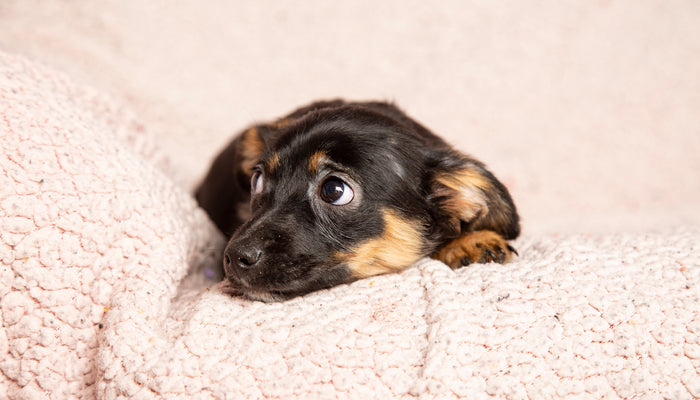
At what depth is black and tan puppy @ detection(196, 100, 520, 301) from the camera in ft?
7.37

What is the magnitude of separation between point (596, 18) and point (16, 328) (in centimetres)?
497

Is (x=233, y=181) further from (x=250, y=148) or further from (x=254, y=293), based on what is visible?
(x=254, y=293)

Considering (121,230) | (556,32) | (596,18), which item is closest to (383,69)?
(556,32)

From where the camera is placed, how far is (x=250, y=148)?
322cm

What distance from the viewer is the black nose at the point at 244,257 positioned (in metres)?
2.17

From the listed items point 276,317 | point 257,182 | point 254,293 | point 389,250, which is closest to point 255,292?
point 254,293

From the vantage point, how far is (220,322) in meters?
1.94

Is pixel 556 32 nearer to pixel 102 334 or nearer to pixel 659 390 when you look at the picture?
pixel 659 390

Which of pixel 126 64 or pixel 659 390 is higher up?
pixel 659 390

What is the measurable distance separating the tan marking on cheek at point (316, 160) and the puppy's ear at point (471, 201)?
0.59 metres

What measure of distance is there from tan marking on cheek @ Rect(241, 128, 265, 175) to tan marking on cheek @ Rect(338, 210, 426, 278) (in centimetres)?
101

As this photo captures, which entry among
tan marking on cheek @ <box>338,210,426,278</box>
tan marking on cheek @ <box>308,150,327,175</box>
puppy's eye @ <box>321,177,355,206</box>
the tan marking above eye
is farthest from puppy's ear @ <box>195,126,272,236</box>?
tan marking on cheek @ <box>338,210,426,278</box>

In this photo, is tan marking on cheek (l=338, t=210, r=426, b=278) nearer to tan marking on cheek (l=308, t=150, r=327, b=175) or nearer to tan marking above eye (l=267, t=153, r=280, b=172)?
tan marking on cheek (l=308, t=150, r=327, b=175)

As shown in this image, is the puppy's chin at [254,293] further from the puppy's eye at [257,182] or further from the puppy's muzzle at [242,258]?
the puppy's eye at [257,182]
